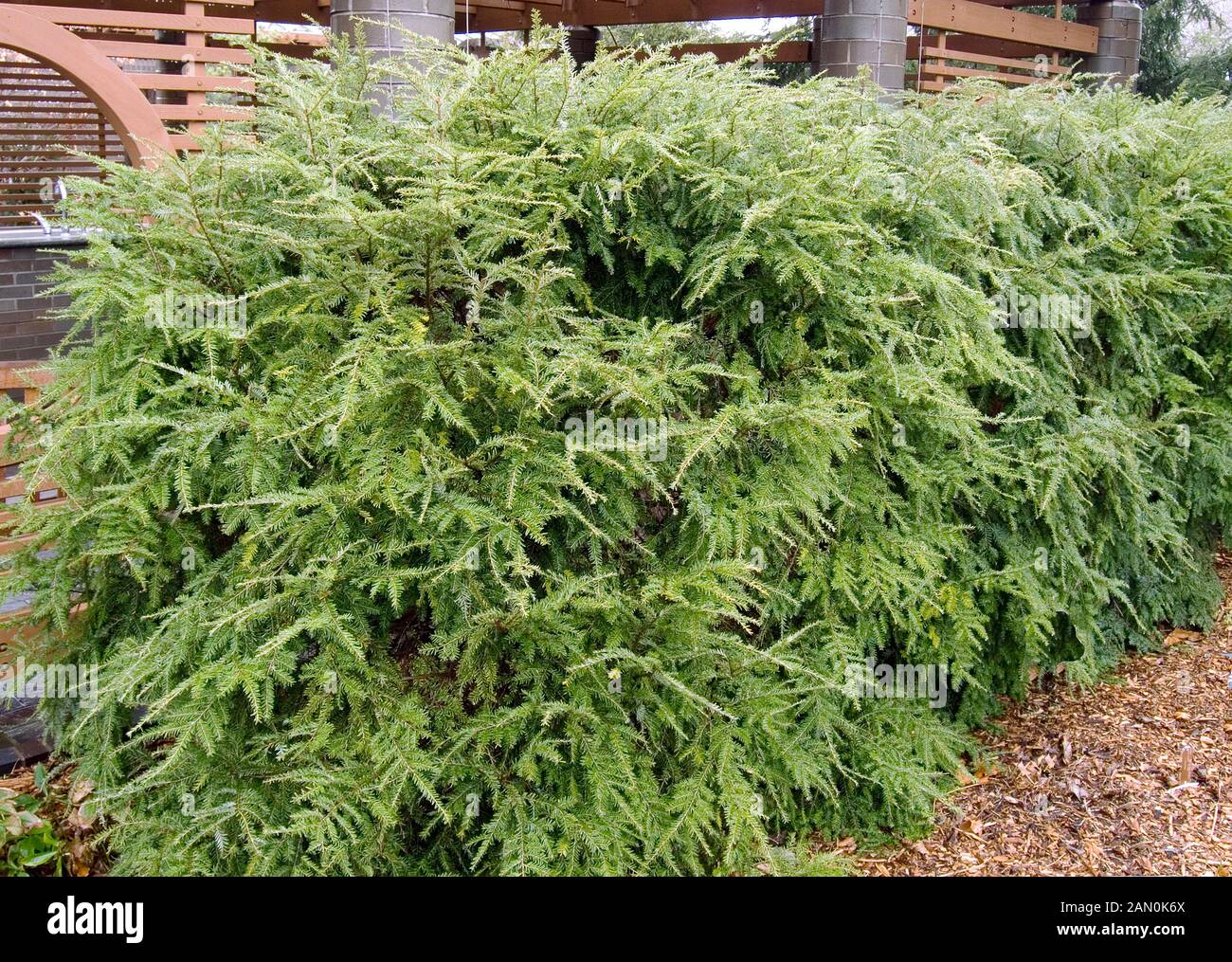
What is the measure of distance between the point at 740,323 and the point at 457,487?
130cm

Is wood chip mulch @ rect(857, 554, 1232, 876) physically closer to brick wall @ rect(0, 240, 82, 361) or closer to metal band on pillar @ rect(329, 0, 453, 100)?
metal band on pillar @ rect(329, 0, 453, 100)

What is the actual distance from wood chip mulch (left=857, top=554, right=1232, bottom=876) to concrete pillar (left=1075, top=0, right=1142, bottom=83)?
517 inches

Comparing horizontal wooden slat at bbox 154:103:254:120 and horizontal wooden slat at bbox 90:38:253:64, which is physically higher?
horizontal wooden slat at bbox 90:38:253:64

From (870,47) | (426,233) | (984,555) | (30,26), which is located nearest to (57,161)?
(30,26)

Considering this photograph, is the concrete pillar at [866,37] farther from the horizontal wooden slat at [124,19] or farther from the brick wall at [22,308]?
the brick wall at [22,308]

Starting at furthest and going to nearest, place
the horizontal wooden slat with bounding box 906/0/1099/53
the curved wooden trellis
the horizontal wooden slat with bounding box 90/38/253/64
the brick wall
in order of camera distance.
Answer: the horizontal wooden slat with bounding box 906/0/1099/53
the brick wall
the horizontal wooden slat with bounding box 90/38/253/64
the curved wooden trellis

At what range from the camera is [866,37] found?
11008 mm

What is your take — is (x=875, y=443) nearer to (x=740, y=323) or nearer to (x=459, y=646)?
(x=740, y=323)

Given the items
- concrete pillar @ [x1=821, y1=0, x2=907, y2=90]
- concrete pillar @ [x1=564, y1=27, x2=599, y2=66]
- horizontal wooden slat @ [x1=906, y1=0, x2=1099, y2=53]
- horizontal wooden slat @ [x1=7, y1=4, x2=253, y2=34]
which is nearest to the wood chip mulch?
horizontal wooden slat @ [x1=7, y1=4, x2=253, y2=34]

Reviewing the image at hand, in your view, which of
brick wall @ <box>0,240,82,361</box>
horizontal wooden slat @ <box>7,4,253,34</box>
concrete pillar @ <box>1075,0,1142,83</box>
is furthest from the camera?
concrete pillar @ <box>1075,0,1142,83</box>

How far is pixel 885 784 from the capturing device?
13.2 ft

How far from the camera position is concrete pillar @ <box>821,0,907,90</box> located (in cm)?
1096

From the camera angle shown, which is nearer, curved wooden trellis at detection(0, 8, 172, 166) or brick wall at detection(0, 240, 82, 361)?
curved wooden trellis at detection(0, 8, 172, 166)

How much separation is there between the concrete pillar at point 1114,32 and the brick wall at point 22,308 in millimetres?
14505
